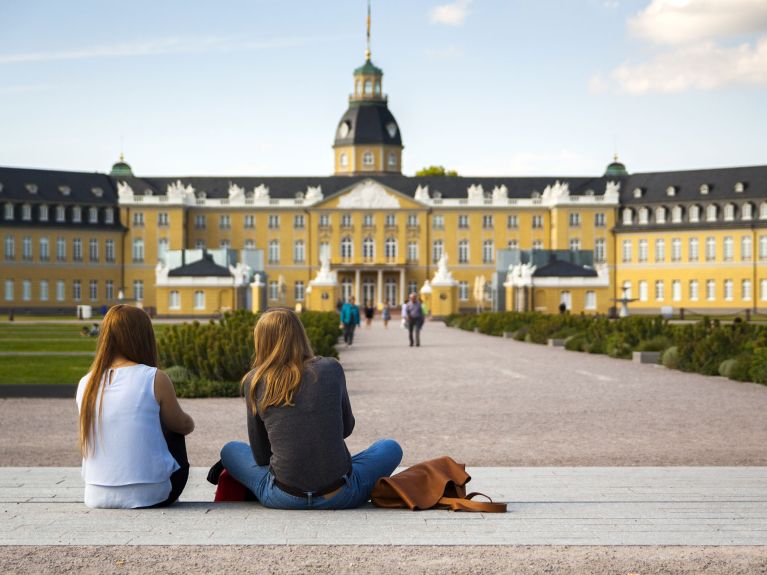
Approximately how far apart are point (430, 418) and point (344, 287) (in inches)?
2828

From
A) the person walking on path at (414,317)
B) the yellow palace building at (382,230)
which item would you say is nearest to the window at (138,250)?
the yellow palace building at (382,230)

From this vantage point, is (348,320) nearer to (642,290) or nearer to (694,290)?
(694,290)

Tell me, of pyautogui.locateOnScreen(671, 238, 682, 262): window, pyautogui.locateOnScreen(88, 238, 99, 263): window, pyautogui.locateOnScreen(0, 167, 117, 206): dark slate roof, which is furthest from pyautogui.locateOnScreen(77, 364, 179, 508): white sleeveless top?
pyautogui.locateOnScreen(88, 238, 99, 263): window

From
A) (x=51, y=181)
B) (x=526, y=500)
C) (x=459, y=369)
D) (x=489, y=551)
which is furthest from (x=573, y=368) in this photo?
(x=51, y=181)

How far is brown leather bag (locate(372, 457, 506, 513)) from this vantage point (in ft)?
19.4

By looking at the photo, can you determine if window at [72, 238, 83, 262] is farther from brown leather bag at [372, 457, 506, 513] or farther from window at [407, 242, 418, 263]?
brown leather bag at [372, 457, 506, 513]

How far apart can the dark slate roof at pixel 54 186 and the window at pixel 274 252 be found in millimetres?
11344

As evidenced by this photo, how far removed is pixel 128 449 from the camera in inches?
229

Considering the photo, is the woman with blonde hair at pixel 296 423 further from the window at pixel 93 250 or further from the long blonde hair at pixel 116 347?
the window at pixel 93 250

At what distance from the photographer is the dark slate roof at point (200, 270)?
191 ft

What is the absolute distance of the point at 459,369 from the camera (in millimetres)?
21062

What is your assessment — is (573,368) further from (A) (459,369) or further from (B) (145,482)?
(B) (145,482)

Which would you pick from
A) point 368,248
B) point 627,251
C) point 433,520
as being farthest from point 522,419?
point 368,248

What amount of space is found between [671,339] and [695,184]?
58361 mm
